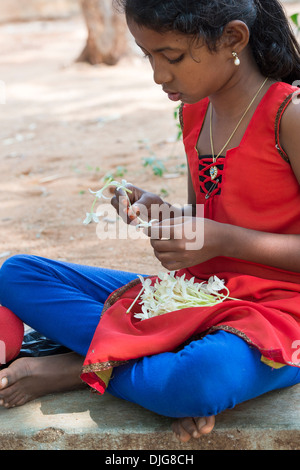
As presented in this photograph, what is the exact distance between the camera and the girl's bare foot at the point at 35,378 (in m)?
2.03

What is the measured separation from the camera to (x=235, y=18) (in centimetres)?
185

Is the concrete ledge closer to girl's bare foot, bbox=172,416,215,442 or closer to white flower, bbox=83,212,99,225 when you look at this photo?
girl's bare foot, bbox=172,416,215,442

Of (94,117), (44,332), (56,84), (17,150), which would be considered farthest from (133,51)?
(44,332)

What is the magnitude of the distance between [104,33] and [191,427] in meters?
8.94

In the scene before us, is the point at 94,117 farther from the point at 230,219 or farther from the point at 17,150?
the point at 230,219

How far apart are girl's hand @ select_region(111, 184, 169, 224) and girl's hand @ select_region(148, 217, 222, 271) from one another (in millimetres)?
131

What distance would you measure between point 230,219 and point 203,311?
0.33 metres

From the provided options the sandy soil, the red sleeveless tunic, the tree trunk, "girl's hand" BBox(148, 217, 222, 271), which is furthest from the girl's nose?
the tree trunk

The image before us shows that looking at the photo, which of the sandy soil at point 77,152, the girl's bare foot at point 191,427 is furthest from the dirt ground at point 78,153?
the girl's bare foot at point 191,427

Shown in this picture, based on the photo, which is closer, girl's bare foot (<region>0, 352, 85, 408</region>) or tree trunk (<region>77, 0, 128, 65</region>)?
girl's bare foot (<region>0, 352, 85, 408</region>)

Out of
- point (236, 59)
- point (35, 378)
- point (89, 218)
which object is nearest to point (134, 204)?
point (89, 218)

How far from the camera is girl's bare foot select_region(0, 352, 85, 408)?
6.67 feet

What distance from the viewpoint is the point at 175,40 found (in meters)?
1.81

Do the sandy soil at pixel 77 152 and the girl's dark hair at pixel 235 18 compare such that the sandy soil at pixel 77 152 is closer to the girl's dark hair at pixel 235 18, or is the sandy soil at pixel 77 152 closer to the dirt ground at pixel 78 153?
the dirt ground at pixel 78 153
